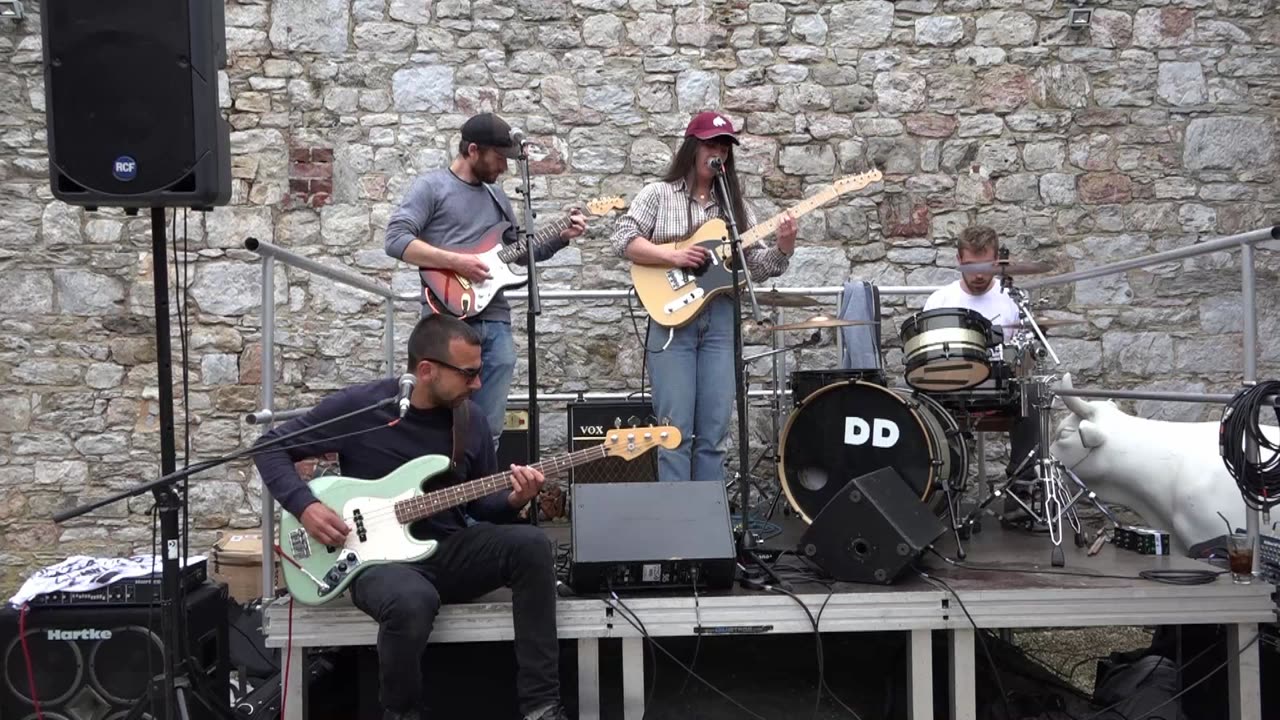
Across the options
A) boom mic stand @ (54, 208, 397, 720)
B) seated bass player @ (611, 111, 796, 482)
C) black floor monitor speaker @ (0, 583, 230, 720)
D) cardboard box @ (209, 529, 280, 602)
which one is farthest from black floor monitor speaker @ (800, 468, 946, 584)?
cardboard box @ (209, 529, 280, 602)

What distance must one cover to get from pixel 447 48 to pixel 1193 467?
447 centimetres

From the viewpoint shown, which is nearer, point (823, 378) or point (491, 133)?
point (491, 133)

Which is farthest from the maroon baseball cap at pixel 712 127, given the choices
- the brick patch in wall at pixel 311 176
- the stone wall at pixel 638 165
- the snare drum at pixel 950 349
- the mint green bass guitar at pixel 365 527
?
the brick patch in wall at pixel 311 176

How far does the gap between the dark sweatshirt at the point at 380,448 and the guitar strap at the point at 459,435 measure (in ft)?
0.05

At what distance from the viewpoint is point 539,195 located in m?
6.14

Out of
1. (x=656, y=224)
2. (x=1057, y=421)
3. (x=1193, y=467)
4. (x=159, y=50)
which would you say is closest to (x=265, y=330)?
(x=159, y=50)

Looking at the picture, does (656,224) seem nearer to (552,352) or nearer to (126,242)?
(552,352)

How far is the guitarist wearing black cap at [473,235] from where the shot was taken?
4027mm

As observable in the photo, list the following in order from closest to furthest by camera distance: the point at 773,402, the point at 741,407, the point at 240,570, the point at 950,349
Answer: the point at 741,407 → the point at 950,349 → the point at 240,570 → the point at 773,402

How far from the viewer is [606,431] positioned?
17.0 feet

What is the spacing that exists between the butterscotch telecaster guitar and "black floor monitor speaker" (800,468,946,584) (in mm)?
980

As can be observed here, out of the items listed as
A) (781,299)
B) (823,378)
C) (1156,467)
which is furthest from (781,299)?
(1156,467)

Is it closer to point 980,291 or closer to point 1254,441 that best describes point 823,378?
point 980,291

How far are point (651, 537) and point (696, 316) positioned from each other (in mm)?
1052
